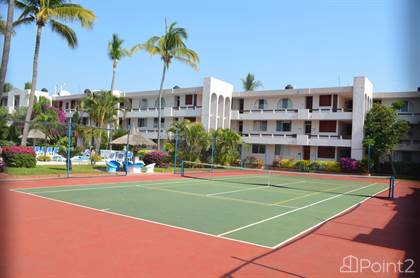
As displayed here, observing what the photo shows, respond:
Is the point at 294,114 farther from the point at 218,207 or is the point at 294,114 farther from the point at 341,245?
the point at 341,245

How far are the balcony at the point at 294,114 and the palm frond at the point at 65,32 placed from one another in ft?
78.8

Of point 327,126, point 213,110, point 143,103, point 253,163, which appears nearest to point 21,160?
point 253,163

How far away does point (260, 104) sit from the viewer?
4597 cm

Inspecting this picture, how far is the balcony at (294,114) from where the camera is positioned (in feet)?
129

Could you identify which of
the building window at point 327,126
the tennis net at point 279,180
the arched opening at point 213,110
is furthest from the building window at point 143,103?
the building window at point 327,126

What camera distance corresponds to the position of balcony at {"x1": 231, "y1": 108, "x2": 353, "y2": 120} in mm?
39456

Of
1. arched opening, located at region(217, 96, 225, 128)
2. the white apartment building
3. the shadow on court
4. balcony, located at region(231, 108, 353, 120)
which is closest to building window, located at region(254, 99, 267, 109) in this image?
the white apartment building

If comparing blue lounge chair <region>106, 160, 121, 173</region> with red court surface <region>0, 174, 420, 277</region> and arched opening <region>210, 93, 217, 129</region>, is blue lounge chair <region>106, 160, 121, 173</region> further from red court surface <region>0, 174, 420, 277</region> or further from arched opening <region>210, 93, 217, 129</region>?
arched opening <region>210, 93, 217, 129</region>

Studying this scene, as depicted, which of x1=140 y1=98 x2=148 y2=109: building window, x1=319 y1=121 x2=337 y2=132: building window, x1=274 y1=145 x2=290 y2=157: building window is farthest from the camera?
x1=140 y1=98 x2=148 y2=109: building window

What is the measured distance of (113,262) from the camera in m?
6.45

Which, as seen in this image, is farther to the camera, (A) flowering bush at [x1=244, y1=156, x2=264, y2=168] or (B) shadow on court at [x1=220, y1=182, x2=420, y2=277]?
(A) flowering bush at [x1=244, y1=156, x2=264, y2=168]

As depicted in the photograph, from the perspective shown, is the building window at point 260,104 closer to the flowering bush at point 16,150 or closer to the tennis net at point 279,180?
the tennis net at point 279,180

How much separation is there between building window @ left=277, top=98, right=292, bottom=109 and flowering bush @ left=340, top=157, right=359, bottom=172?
10402 mm

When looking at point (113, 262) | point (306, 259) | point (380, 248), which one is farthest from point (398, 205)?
point (113, 262)
